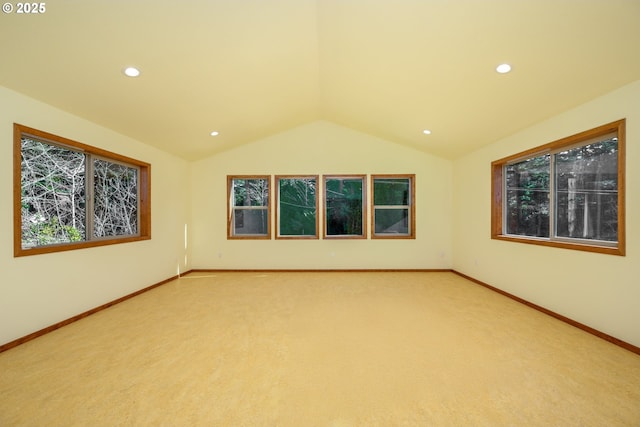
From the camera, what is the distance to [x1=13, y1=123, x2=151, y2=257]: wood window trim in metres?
2.42

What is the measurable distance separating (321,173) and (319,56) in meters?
2.57

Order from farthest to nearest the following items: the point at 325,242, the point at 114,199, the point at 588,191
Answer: the point at 325,242, the point at 114,199, the point at 588,191

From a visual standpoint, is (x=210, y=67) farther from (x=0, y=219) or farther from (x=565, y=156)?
(x=565, y=156)

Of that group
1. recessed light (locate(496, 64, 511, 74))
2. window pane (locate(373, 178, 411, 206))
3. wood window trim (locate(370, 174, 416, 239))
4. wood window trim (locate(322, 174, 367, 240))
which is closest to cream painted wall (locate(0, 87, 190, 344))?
wood window trim (locate(322, 174, 367, 240))

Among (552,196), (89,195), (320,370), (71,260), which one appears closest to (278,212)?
(89,195)

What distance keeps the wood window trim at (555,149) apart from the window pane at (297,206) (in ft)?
10.5

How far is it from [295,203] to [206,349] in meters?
3.63

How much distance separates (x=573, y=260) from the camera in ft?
9.41

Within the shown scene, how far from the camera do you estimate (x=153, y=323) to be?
9.53 ft

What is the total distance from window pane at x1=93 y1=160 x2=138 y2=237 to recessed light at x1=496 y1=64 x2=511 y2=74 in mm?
4732

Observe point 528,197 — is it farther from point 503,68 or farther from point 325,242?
point 325,242

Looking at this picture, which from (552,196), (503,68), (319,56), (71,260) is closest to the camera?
(503,68)

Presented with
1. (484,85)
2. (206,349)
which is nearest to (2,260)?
(206,349)

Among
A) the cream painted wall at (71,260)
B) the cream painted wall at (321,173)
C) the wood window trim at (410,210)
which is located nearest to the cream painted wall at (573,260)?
the cream painted wall at (321,173)
